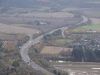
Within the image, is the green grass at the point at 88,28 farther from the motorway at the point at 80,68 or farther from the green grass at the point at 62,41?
the motorway at the point at 80,68

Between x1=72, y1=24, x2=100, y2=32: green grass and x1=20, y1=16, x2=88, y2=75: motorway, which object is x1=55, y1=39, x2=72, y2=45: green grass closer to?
x1=20, y1=16, x2=88, y2=75: motorway

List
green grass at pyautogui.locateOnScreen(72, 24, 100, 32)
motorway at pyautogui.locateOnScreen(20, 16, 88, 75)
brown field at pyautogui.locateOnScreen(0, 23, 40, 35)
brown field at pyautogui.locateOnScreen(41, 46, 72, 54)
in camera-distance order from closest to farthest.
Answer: motorway at pyautogui.locateOnScreen(20, 16, 88, 75) → brown field at pyautogui.locateOnScreen(41, 46, 72, 54) → brown field at pyautogui.locateOnScreen(0, 23, 40, 35) → green grass at pyautogui.locateOnScreen(72, 24, 100, 32)

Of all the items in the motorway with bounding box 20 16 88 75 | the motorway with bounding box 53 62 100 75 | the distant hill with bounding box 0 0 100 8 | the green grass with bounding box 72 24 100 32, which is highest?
the distant hill with bounding box 0 0 100 8

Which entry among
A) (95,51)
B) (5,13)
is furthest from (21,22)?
(95,51)

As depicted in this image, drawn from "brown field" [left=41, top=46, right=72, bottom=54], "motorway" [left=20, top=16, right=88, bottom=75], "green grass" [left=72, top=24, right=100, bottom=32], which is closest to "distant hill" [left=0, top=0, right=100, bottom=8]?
"green grass" [left=72, top=24, right=100, bottom=32]

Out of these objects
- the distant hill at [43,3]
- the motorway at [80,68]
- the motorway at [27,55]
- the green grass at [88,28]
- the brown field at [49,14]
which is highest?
the distant hill at [43,3]

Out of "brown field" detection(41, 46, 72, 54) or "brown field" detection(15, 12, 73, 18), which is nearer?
"brown field" detection(41, 46, 72, 54)

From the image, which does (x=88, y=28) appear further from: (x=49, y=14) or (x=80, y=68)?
(x=80, y=68)

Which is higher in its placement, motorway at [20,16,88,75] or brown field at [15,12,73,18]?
brown field at [15,12,73,18]

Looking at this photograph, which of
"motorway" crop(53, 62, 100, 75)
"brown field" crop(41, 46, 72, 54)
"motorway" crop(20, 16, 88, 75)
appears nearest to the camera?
"motorway" crop(20, 16, 88, 75)

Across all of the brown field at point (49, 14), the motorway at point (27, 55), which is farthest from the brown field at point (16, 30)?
the brown field at point (49, 14)

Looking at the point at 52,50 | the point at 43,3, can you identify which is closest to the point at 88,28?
the point at 52,50
